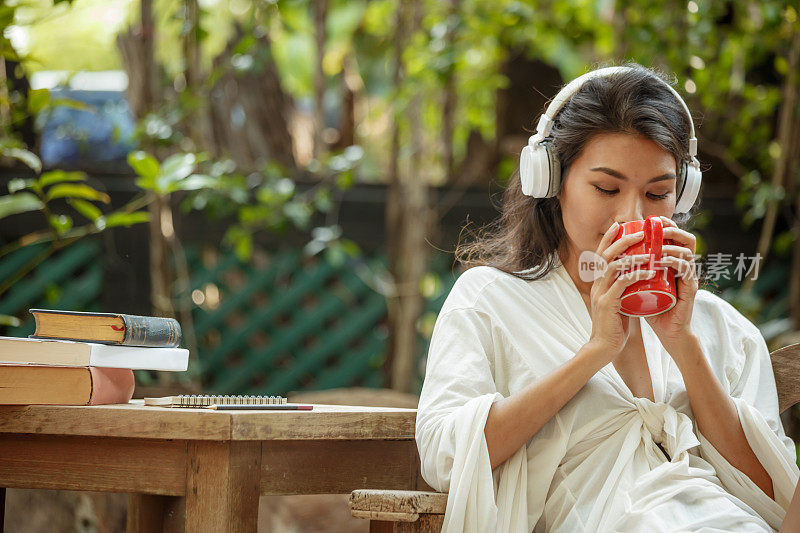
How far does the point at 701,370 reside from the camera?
1.71m

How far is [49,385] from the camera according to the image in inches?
66.9

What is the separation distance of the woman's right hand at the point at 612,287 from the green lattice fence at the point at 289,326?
284 centimetres

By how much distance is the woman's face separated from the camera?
1.72 m

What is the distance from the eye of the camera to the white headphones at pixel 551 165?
181 cm

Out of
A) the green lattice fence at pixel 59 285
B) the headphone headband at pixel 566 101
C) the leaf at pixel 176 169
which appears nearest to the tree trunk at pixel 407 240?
the green lattice fence at pixel 59 285

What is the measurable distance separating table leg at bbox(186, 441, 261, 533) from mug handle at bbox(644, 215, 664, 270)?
2.58 ft

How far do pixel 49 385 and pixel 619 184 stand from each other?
1159mm

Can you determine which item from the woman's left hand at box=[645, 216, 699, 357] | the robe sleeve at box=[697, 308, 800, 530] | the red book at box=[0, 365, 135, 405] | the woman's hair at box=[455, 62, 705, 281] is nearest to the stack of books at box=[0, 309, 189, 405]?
the red book at box=[0, 365, 135, 405]

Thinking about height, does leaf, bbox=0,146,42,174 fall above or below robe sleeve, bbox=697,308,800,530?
above

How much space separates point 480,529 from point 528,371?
0.33 meters

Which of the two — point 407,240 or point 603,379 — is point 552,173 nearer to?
point 603,379

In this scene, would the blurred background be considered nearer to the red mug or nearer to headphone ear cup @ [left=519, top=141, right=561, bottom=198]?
headphone ear cup @ [left=519, top=141, right=561, bottom=198]

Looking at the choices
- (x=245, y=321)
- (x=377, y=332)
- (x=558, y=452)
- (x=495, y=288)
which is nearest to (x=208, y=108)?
(x=245, y=321)

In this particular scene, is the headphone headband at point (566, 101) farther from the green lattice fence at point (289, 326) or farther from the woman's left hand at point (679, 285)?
the green lattice fence at point (289, 326)
